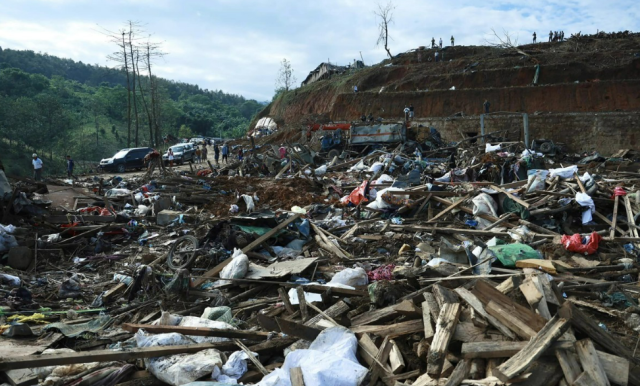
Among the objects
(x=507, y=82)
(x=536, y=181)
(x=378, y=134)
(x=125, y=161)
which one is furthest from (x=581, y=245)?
(x=507, y=82)

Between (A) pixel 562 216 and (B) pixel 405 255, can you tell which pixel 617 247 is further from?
(B) pixel 405 255

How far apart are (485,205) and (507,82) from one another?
24.1 m

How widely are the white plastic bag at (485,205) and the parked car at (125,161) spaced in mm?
18708

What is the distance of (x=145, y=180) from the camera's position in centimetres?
1455

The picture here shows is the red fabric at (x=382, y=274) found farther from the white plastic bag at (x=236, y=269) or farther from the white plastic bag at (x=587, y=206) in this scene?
the white plastic bag at (x=587, y=206)

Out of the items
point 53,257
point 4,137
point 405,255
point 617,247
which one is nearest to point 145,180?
point 53,257

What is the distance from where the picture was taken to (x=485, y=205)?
8.23 meters

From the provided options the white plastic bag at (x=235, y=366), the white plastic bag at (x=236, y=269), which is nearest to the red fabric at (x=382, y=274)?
the white plastic bag at (x=236, y=269)

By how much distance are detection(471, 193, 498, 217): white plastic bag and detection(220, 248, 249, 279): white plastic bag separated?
15.2 ft

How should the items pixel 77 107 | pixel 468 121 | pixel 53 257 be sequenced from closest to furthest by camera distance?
pixel 53 257 < pixel 468 121 < pixel 77 107

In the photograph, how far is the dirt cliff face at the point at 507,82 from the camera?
24.5 meters

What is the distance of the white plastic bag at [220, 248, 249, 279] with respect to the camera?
18.6ft

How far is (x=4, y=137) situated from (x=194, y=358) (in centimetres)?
3176

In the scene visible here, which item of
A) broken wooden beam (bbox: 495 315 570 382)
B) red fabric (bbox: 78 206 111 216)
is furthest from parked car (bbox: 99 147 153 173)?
broken wooden beam (bbox: 495 315 570 382)
